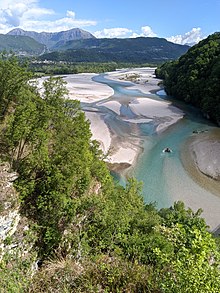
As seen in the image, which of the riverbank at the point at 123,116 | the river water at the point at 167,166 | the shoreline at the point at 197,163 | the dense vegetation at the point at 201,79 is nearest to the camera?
the river water at the point at 167,166

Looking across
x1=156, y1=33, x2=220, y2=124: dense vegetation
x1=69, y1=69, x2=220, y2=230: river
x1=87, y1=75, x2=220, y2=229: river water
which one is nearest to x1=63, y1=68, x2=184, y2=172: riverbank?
x1=69, y1=69, x2=220, y2=230: river

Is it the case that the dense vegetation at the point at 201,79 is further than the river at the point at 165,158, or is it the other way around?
the dense vegetation at the point at 201,79

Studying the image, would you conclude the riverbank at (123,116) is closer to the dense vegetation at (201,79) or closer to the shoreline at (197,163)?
the dense vegetation at (201,79)

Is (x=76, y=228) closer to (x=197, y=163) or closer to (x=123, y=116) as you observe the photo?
(x=197, y=163)

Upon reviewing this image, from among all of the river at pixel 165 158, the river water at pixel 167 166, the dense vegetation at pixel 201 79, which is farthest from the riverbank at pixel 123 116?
the dense vegetation at pixel 201 79

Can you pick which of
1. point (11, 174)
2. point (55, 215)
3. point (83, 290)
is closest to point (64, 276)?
point (83, 290)

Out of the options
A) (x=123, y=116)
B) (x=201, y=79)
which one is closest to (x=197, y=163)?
(x=123, y=116)

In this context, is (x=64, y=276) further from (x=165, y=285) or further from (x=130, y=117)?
(x=130, y=117)
